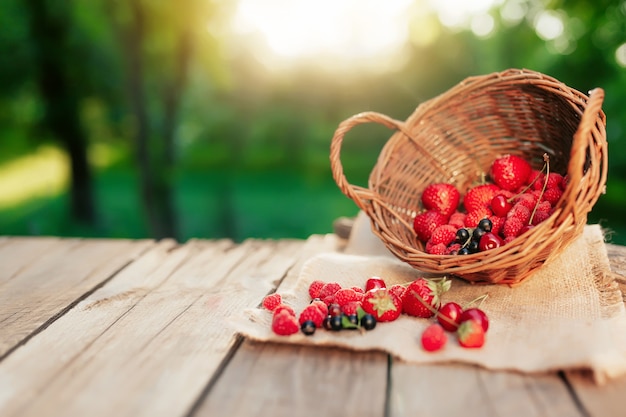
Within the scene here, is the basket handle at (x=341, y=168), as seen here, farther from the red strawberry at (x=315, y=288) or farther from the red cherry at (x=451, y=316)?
the red cherry at (x=451, y=316)

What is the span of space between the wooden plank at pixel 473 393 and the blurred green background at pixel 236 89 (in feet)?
11.0

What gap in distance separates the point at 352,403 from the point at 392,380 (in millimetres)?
124

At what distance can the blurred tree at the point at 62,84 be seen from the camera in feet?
22.4

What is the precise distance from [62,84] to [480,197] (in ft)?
20.1

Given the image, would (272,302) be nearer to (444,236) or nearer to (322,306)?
(322,306)

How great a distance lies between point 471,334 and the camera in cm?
145

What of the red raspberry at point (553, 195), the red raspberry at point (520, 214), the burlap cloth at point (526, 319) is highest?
the red raspberry at point (553, 195)

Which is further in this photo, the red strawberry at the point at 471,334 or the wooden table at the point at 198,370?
the red strawberry at the point at 471,334

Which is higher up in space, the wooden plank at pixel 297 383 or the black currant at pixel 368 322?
the black currant at pixel 368 322

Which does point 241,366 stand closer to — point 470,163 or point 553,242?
point 553,242

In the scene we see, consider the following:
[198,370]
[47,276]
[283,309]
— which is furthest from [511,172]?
[47,276]

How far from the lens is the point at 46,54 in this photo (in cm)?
687

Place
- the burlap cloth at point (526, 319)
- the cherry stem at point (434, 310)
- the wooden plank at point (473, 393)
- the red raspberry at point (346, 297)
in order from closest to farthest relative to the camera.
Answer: the wooden plank at point (473, 393), the burlap cloth at point (526, 319), the cherry stem at point (434, 310), the red raspberry at point (346, 297)

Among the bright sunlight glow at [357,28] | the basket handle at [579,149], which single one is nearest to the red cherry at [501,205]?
the basket handle at [579,149]
